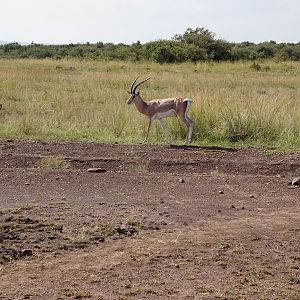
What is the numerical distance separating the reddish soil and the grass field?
7.33 feet

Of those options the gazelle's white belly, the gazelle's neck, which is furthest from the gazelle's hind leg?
the gazelle's neck

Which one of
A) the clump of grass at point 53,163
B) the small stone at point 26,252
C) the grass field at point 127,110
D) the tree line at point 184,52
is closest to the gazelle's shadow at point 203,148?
the grass field at point 127,110

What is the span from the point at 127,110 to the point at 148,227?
8.93 m

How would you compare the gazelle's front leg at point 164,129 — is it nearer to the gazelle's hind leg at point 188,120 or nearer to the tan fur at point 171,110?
the tan fur at point 171,110

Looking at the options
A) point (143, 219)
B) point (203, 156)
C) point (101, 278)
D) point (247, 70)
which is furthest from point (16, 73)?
point (101, 278)

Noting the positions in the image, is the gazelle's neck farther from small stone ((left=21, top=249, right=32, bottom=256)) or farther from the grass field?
small stone ((left=21, top=249, right=32, bottom=256))

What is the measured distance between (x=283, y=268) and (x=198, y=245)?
2.73ft

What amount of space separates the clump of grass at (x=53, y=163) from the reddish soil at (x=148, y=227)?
0.05 ft

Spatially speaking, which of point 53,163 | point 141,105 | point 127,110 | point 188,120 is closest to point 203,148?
point 188,120

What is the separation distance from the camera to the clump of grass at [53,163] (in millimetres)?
9633

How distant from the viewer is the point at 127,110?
14930mm

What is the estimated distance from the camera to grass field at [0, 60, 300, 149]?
12.6 m

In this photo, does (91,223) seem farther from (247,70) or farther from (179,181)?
(247,70)

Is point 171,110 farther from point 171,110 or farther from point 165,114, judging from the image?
point 165,114
